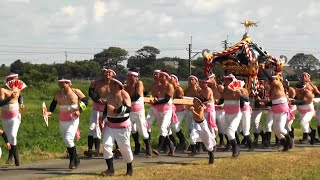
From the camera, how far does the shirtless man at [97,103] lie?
12.4m

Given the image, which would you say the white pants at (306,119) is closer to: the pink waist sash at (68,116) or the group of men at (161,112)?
the group of men at (161,112)

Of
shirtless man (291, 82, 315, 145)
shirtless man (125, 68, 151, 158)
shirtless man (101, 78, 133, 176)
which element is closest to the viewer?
shirtless man (101, 78, 133, 176)

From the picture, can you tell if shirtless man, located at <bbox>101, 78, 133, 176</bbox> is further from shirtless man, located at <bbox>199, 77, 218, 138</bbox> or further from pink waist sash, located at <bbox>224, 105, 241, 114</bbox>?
pink waist sash, located at <bbox>224, 105, 241, 114</bbox>

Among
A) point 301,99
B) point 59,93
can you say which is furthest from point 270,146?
point 59,93

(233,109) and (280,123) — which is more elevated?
(233,109)

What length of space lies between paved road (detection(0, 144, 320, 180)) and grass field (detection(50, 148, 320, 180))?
0.56 meters

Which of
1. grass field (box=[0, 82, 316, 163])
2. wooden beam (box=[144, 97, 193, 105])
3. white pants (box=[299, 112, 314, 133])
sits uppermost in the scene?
wooden beam (box=[144, 97, 193, 105])

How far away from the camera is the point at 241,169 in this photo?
37.7ft

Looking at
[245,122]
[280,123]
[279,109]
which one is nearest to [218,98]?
[245,122]

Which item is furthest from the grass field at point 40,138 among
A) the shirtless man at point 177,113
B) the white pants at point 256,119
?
the white pants at point 256,119

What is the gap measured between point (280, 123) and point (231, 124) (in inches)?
65.2

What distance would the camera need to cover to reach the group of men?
10438 mm

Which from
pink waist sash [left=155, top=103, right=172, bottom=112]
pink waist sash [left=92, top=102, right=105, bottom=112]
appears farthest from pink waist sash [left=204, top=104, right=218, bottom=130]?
pink waist sash [left=92, top=102, right=105, bottom=112]

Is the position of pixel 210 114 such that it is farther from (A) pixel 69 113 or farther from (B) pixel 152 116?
(A) pixel 69 113
